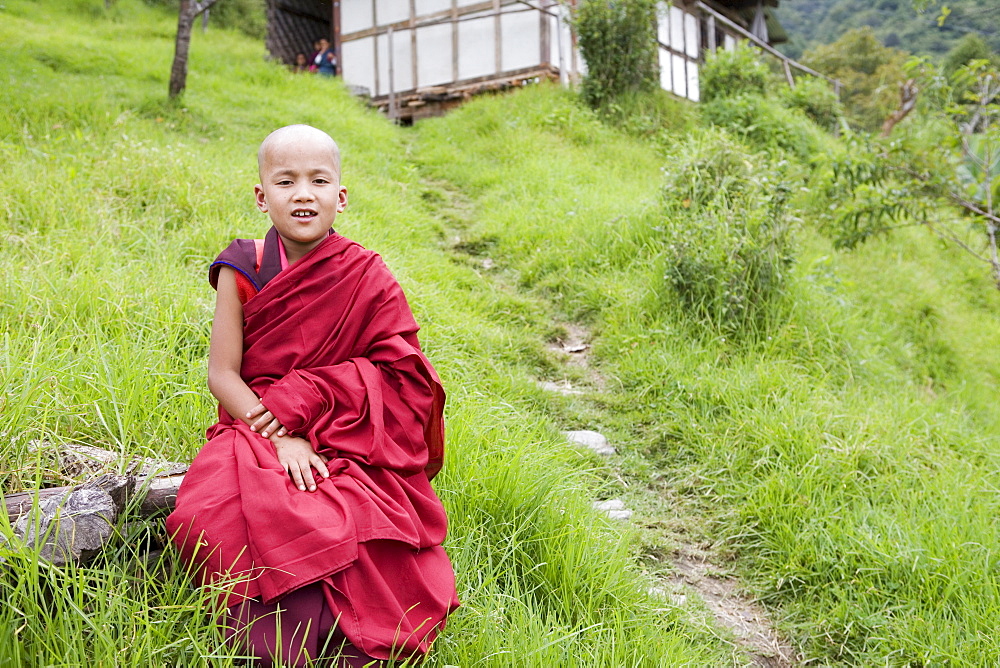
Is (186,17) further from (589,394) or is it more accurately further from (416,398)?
(416,398)

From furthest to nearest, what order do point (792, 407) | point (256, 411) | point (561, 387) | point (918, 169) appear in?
point (918, 169) → point (561, 387) → point (792, 407) → point (256, 411)

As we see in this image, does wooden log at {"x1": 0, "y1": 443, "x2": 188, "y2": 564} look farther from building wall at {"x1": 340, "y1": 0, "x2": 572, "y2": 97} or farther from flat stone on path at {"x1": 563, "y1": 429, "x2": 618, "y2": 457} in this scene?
building wall at {"x1": 340, "y1": 0, "x2": 572, "y2": 97}

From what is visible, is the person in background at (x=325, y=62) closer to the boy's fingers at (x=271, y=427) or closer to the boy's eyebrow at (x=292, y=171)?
the boy's eyebrow at (x=292, y=171)

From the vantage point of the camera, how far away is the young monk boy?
6.12 feet

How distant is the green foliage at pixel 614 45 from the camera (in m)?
11.1

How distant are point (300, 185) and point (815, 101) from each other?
1505 centimetres

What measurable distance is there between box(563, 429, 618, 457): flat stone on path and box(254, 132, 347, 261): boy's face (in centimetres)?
238

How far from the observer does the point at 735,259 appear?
5445 millimetres

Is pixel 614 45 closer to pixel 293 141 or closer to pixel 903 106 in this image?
pixel 903 106

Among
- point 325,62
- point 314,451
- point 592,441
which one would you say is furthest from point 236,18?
point 314,451

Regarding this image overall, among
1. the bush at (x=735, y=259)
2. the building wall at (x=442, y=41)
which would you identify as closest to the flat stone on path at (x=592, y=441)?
the bush at (x=735, y=259)

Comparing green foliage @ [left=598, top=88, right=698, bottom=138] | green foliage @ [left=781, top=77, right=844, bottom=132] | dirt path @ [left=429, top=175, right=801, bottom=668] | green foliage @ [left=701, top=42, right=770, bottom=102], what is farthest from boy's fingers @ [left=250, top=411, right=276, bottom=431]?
green foliage @ [left=781, top=77, right=844, bottom=132]

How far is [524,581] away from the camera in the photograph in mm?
2791

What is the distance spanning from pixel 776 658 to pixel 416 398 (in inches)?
80.1
